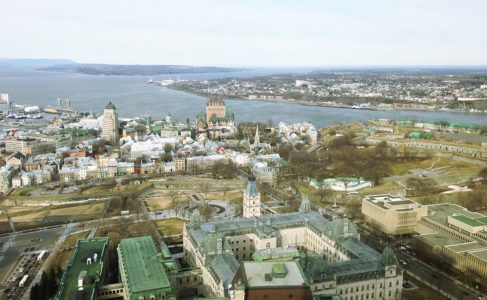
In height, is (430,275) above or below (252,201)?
below

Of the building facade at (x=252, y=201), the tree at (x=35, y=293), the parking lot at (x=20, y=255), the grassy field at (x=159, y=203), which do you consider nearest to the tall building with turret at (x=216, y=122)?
the grassy field at (x=159, y=203)

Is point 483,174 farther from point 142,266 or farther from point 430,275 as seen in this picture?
point 142,266

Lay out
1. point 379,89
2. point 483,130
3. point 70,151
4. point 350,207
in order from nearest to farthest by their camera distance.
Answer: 1. point 350,207
2. point 70,151
3. point 483,130
4. point 379,89

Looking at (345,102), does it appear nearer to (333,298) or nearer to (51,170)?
(51,170)

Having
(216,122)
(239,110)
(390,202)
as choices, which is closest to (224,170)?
(390,202)


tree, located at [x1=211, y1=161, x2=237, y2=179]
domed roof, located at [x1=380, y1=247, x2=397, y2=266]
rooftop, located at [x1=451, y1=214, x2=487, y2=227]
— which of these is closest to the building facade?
domed roof, located at [x1=380, y1=247, x2=397, y2=266]

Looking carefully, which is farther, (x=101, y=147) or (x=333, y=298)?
(x=101, y=147)

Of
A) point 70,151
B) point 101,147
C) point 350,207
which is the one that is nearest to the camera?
point 350,207

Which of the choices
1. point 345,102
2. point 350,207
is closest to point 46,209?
point 350,207
